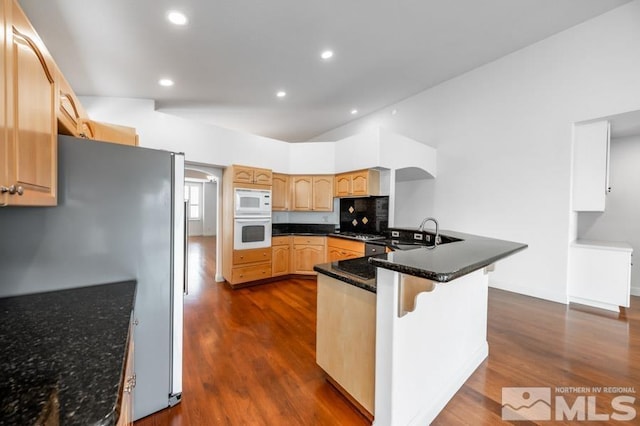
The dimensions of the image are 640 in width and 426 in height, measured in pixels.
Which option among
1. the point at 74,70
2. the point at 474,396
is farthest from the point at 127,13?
the point at 474,396

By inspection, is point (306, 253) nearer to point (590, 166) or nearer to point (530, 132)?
point (530, 132)

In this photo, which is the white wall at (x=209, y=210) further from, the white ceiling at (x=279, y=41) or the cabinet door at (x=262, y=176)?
the cabinet door at (x=262, y=176)

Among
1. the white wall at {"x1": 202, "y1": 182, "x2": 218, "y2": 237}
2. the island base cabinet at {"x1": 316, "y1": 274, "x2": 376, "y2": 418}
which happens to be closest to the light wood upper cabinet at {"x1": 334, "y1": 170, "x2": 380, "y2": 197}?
the island base cabinet at {"x1": 316, "y1": 274, "x2": 376, "y2": 418}

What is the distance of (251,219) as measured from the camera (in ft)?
14.4

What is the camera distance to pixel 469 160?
4.31 m

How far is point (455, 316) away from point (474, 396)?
0.57 metres

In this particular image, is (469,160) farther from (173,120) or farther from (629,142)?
(173,120)

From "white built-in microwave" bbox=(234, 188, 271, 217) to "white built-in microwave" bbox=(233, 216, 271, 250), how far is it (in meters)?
0.11

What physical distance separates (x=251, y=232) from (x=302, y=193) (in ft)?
4.35

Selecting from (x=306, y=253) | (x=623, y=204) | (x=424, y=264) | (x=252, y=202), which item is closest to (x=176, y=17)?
(x=252, y=202)

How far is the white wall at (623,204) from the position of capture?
381 centimetres

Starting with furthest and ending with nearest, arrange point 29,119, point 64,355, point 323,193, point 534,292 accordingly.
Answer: point 323,193
point 534,292
point 29,119
point 64,355

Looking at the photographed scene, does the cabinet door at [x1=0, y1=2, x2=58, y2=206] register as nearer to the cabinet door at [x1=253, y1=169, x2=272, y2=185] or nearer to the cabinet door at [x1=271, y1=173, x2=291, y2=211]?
the cabinet door at [x1=253, y1=169, x2=272, y2=185]

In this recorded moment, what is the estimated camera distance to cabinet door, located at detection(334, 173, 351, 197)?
463 centimetres
